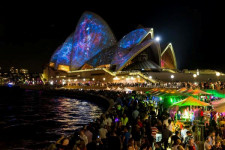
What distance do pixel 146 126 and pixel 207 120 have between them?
355cm

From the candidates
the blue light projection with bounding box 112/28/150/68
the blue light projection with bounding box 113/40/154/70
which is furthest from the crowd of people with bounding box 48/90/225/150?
the blue light projection with bounding box 112/28/150/68

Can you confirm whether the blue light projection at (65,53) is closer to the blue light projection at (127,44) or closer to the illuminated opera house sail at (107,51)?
A: the illuminated opera house sail at (107,51)

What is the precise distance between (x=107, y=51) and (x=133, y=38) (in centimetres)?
828

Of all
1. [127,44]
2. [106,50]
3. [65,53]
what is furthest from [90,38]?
[127,44]

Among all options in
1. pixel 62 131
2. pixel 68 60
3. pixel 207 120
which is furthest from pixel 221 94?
pixel 68 60

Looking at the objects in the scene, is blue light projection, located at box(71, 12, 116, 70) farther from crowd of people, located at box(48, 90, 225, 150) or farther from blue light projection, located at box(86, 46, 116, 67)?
crowd of people, located at box(48, 90, 225, 150)

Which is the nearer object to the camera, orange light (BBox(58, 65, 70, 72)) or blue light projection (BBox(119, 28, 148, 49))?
blue light projection (BBox(119, 28, 148, 49))

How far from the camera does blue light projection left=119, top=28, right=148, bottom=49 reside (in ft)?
163

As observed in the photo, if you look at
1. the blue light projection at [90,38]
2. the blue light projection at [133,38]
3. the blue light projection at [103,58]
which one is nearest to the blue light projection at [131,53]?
the blue light projection at [133,38]

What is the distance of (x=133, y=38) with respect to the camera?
50.5 m

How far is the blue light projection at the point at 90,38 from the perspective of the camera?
58406mm

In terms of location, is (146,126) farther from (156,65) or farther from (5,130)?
(156,65)

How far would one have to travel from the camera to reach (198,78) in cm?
4019

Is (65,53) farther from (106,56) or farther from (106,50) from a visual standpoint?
(106,56)
